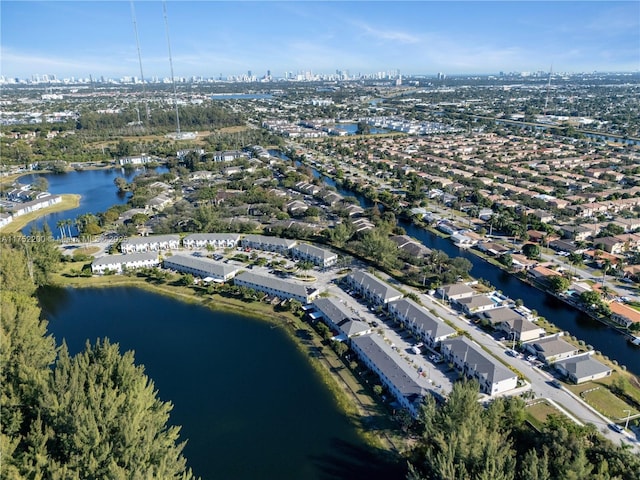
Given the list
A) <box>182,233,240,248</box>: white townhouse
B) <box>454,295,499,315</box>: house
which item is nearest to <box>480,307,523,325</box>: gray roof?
<box>454,295,499,315</box>: house

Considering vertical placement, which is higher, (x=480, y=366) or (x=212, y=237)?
(x=480, y=366)

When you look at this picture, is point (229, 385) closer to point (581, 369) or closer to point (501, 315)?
point (501, 315)

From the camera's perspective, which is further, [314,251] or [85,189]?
[85,189]

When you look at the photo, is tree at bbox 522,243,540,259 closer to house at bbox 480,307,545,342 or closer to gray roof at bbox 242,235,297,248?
house at bbox 480,307,545,342

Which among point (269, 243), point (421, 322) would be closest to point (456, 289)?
Result: point (421, 322)

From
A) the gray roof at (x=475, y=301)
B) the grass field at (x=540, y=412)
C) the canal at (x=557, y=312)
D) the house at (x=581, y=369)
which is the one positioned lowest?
the canal at (x=557, y=312)

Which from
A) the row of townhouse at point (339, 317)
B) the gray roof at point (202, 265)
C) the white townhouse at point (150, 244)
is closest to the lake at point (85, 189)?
the white townhouse at point (150, 244)

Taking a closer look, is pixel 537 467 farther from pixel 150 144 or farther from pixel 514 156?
pixel 150 144

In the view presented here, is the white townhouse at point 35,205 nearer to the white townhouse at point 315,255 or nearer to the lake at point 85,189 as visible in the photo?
the lake at point 85,189
